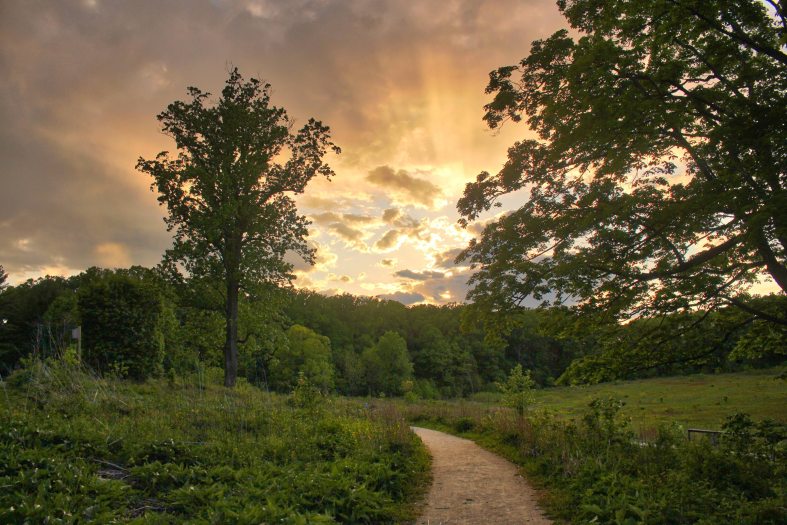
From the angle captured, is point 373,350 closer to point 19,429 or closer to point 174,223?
point 174,223

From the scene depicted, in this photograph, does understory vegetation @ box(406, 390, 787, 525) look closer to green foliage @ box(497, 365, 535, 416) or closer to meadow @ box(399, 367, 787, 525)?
meadow @ box(399, 367, 787, 525)

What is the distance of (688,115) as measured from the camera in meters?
8.79

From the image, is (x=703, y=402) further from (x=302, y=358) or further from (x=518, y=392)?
(x=302, y=358)

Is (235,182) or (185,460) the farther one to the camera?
(235,182)

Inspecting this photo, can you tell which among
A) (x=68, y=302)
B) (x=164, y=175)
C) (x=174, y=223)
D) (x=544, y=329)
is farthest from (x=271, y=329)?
(x=68, y=302)

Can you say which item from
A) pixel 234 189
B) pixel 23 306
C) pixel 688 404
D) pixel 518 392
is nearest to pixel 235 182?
pixel 234 189

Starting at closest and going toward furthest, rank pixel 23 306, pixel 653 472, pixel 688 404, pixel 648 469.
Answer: pixel 653 472
pixel 648 469
pixel 688 404
pixel 23 306

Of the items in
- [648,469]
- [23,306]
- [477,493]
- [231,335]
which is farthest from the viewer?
[23,306]

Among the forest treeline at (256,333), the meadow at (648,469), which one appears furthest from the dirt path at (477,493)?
the forest treeline at (256,333)

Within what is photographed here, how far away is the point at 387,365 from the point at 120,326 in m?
50.7

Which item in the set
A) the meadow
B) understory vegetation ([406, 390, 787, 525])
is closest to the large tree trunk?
the meadow

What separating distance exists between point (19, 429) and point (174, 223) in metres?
14.0

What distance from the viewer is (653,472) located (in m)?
7.66

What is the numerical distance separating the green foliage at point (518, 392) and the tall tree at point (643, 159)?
7.18m
